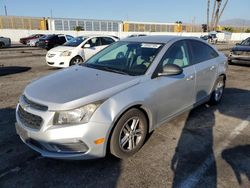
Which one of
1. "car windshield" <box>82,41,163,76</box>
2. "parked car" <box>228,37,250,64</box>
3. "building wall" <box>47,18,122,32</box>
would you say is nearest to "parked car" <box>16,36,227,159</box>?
"car windshield" <box>82,41,163,76</box>

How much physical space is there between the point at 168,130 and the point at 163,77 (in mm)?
1089

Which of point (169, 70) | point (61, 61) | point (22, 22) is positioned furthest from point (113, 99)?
point (22, 22)

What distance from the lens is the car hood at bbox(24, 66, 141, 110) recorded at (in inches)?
110

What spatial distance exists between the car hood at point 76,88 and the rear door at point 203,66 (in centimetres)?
170

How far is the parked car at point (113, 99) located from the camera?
2.74m

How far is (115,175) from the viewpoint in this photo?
9.60 feet

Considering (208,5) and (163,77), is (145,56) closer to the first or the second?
(163,77)

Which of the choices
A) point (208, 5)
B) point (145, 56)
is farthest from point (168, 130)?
point (208, 5)

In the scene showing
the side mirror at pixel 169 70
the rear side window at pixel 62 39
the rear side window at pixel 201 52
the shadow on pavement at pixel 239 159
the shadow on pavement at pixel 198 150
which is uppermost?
the rear side window at pixel 201 52

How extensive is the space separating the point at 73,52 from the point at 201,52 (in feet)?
22.3

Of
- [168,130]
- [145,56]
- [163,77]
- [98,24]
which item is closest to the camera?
[163,77]

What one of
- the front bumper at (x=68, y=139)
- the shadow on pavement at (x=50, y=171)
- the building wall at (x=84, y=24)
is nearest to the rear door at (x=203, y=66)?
the shadow on pavement at (x=50, y=171)

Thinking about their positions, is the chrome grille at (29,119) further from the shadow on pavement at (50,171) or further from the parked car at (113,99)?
the shadow on pavement at (50,171)

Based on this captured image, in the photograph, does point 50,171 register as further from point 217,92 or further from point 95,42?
point 95,42
